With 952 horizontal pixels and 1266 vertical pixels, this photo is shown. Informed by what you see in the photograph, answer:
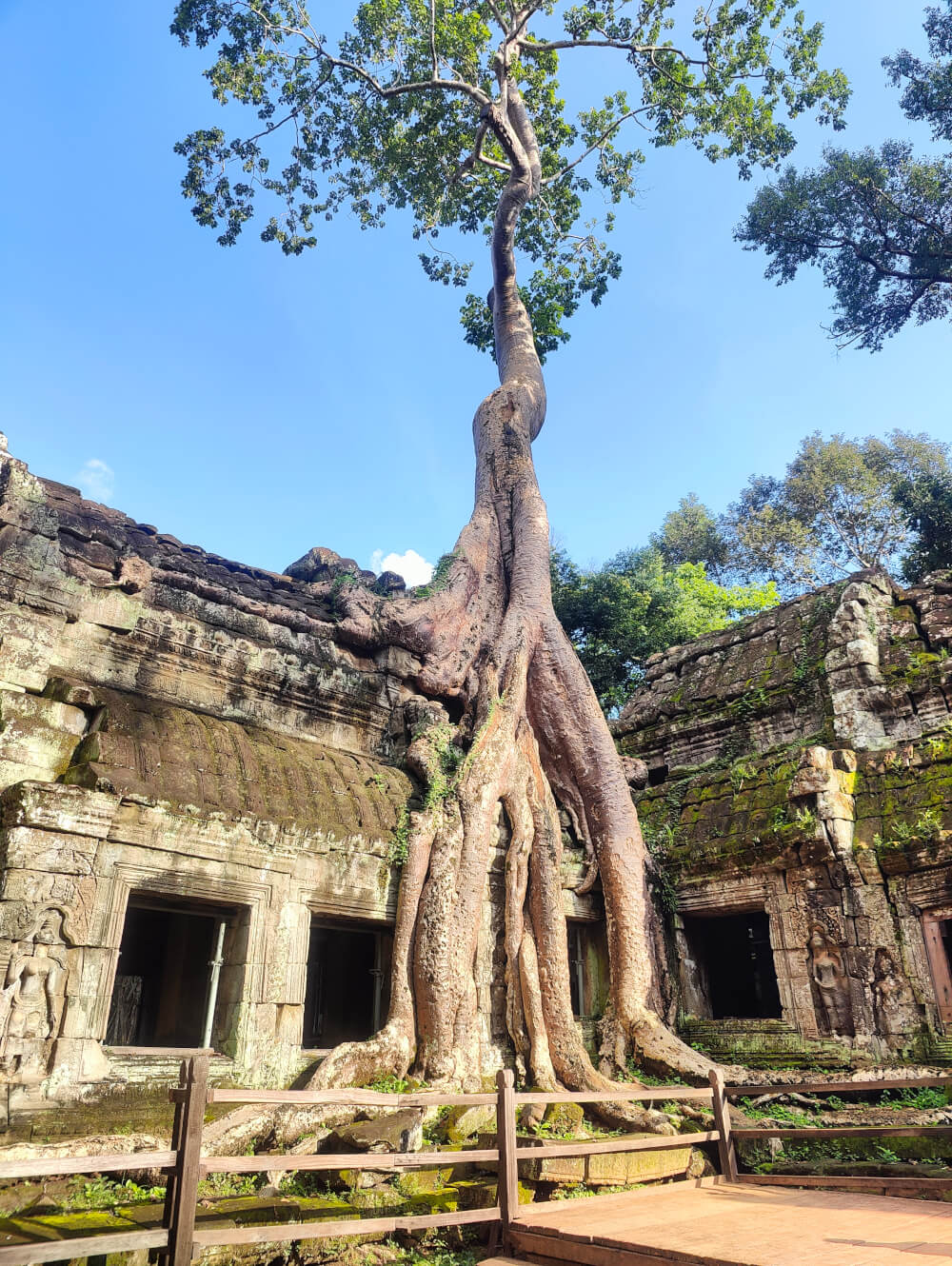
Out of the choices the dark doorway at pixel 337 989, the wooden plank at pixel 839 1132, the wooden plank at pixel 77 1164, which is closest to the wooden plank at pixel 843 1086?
the wooden plank at pixel 839 1132

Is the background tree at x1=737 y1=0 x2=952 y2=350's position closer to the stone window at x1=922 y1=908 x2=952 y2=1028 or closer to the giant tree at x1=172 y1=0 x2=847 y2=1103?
the giant tree at x1=172 y1=0 x2=847 y2=1103

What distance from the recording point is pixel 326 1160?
3.38 m

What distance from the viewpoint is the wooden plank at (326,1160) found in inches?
119

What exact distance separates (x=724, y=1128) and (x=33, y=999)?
4057 millimetres

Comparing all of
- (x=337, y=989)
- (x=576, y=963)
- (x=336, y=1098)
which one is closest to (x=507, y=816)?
(x=576, y=963)

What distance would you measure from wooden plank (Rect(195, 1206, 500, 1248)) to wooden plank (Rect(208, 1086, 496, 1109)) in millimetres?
410

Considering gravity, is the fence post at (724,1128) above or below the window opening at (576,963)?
below

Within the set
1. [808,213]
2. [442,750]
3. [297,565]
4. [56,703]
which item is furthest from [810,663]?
[808,213]

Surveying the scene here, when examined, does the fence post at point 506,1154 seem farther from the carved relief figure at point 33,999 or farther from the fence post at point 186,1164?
the carved relief figure at point 33,999

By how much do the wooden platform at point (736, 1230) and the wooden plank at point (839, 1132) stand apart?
1.15 ft

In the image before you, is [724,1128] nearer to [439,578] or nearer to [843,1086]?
[843,1086]

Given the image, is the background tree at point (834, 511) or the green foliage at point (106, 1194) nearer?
the green foliage at point (106, 1194)

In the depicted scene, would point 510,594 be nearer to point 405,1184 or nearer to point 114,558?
point 114,558

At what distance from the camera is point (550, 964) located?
664 cm
